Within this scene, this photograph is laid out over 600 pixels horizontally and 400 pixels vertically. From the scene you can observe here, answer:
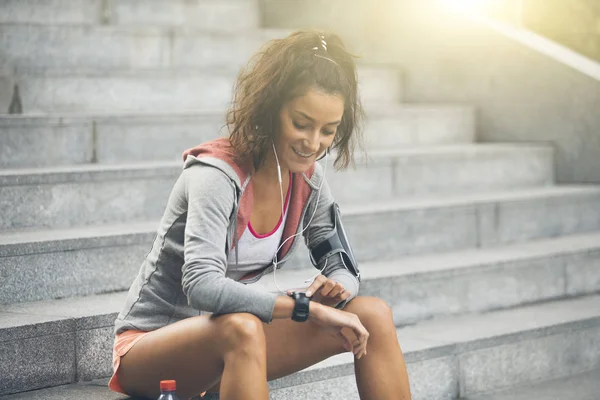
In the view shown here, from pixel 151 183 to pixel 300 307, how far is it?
1759 millimetres

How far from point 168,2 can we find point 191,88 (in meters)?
1.09

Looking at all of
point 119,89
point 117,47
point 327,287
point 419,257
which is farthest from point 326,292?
point 117,47

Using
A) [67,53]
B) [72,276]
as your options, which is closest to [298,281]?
[72,276]

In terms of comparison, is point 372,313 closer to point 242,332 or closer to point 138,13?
point 242,332

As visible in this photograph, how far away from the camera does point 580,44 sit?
6043 millimetres

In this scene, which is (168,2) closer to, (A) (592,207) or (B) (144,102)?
(B) (144,102)

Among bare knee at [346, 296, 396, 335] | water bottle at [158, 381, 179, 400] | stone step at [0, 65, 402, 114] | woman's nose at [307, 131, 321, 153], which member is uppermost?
stone step at [0, 65, 402, 114]

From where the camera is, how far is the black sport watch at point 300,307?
2875 millimetres

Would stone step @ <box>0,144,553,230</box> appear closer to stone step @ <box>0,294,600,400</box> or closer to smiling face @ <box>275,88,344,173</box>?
stone step @ <box>0,294,600,400</box>

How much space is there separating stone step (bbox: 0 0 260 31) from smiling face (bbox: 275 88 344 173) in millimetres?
3137

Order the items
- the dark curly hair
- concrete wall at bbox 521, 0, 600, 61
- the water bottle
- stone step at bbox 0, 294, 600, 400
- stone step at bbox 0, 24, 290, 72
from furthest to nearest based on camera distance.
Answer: concrete wall at bbox 521, 0, 600, 61 < stone step at bbox 0, 24, 290, 72 < stone step at bbox 0, 294, 600, 400 < the dark curly hair < the water bottle

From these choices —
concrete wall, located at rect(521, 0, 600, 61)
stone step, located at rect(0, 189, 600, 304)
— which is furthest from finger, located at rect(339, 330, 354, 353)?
concrete wall, located at rect(521, 0, 600, 61)

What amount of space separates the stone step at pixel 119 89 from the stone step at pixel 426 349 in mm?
1596

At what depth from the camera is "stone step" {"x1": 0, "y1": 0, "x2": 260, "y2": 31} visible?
5.75 meters
